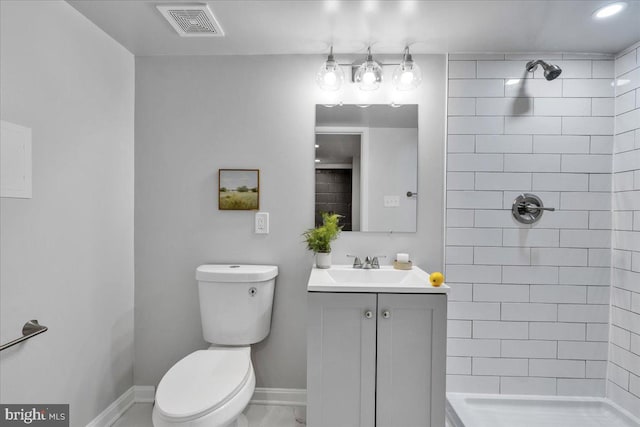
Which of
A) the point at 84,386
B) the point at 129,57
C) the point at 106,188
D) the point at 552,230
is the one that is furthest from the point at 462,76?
the point at 84,386

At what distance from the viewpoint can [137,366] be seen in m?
2.07

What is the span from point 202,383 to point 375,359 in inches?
30.1

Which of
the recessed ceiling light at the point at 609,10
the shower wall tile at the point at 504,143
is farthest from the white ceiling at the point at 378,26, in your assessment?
the shower wall tile at the point at 504,143

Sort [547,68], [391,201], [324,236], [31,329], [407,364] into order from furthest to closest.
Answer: [391,201] < [324,236] < [547,68] < [407,364] < [31,329]

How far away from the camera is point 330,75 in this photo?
1.87 metres

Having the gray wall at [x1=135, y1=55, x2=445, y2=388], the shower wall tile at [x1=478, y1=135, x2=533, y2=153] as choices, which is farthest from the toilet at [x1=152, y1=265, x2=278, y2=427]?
the shower wall tile at [x1=478, y1=135, x2=533, y2=153]

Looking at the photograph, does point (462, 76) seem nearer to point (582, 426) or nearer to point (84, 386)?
point (582, 426)

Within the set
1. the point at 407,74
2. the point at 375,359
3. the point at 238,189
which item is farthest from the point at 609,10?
the point at 238,189

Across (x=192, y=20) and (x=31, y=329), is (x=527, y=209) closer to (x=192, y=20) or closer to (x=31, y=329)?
(x=192, y=20)

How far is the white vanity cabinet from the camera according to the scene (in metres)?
1.51

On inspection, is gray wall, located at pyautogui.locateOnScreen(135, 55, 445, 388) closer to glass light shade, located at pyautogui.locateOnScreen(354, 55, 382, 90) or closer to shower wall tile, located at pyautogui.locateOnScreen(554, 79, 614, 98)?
glass light shade, located at pyautogui.locateOnScreen(354, 55, 382, 90)

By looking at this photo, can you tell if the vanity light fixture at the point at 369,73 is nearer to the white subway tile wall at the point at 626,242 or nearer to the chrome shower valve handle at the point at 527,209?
the chrome shower valve handle at the point at 527,209

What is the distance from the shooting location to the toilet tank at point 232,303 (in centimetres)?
182

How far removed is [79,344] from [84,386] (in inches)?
8.8
